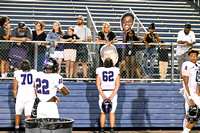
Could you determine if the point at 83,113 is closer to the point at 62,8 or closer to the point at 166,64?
the point at 166,64

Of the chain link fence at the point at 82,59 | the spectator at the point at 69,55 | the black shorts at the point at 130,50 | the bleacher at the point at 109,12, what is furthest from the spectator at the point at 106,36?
the bleacher at the point at 109,12

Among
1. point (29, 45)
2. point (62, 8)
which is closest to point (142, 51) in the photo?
point (29, 45)

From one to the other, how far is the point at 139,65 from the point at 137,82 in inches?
24.1

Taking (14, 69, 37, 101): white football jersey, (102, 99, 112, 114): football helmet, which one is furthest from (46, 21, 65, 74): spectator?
(102, 99, 112, 114): football helmet

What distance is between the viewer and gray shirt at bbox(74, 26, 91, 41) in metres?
12.6

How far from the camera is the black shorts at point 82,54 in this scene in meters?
12.0

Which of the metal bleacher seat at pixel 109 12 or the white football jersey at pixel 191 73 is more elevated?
the metal bleacher seat at pixel 109 12

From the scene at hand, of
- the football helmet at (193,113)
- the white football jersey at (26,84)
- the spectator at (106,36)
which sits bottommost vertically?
the football helmet at (193,113)

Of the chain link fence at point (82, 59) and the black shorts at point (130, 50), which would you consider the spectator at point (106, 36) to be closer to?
the chain link fence at point (82, 59)

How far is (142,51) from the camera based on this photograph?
1219 cm

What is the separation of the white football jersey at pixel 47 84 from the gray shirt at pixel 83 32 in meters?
4.44

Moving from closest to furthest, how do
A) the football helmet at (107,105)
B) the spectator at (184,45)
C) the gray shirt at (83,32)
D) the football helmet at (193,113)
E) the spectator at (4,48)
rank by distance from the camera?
1. the football helmet at (193,113)
2. the football helmet at (107,105)
3. the spectator at (4,48)
4. the spectator at (184,45)
5. the gray shirt at (83,32)

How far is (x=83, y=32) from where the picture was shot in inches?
499

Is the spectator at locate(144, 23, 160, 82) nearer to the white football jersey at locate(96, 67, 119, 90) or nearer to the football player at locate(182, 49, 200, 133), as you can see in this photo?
the white football jersey at locate(96, 67, 119, 90)
